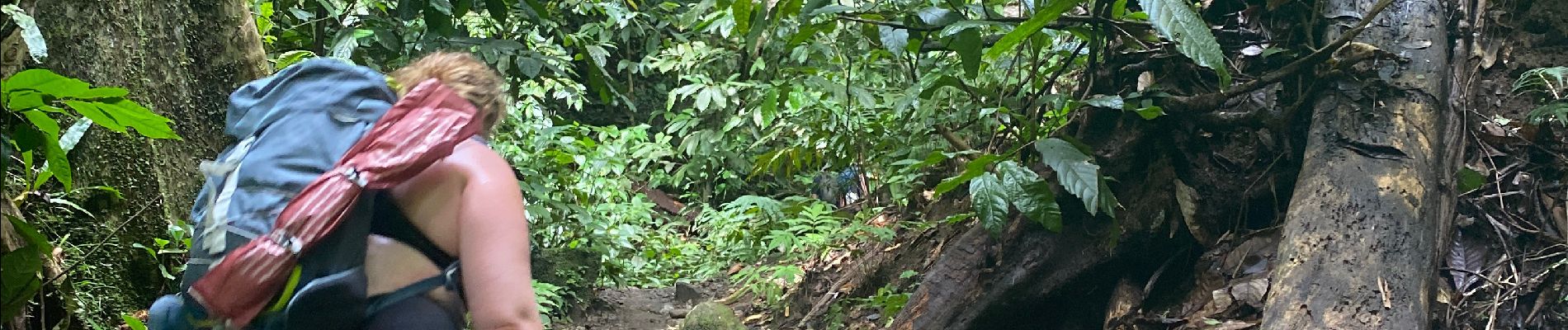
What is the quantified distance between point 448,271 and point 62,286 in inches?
44.2

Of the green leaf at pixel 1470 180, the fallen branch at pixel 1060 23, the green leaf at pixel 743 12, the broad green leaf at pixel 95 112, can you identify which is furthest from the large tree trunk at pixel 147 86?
the green leaf at pixel 1470 180

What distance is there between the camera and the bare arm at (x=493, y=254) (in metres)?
1.66

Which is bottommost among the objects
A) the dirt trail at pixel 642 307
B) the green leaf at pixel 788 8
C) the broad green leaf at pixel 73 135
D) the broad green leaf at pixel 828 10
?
the dirt trail at pixel 642 307

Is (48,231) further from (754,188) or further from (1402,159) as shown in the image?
(754,188)

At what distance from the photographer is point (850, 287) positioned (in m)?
5.04

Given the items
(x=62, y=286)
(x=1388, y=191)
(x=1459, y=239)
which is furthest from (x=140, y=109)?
(x=1459, y=239)

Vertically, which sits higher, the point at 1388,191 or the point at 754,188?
the point at 1388,191

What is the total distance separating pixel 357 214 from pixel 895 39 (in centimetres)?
198

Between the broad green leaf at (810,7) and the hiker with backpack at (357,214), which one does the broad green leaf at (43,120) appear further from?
the broad green leaf at (810,7)

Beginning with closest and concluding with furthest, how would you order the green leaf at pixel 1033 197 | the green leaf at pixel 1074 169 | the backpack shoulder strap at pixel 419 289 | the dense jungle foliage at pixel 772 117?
the backpack shoulder strap at pixel 419 289 → the dense jungle foliage at pixel 772 117 → the green leaf at pixel 1074 169 → the green leaf at pixel 1033 197

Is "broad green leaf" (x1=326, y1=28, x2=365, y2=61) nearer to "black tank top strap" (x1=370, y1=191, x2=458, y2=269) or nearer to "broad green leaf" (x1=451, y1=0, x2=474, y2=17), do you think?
"broad green leaf" (x1=451, y1=0, x2=474, y2=17)

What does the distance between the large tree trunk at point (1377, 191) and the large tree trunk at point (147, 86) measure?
2862 mm

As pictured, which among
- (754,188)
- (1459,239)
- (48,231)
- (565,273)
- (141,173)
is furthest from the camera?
(754,188)

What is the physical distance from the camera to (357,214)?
1.54 metres
